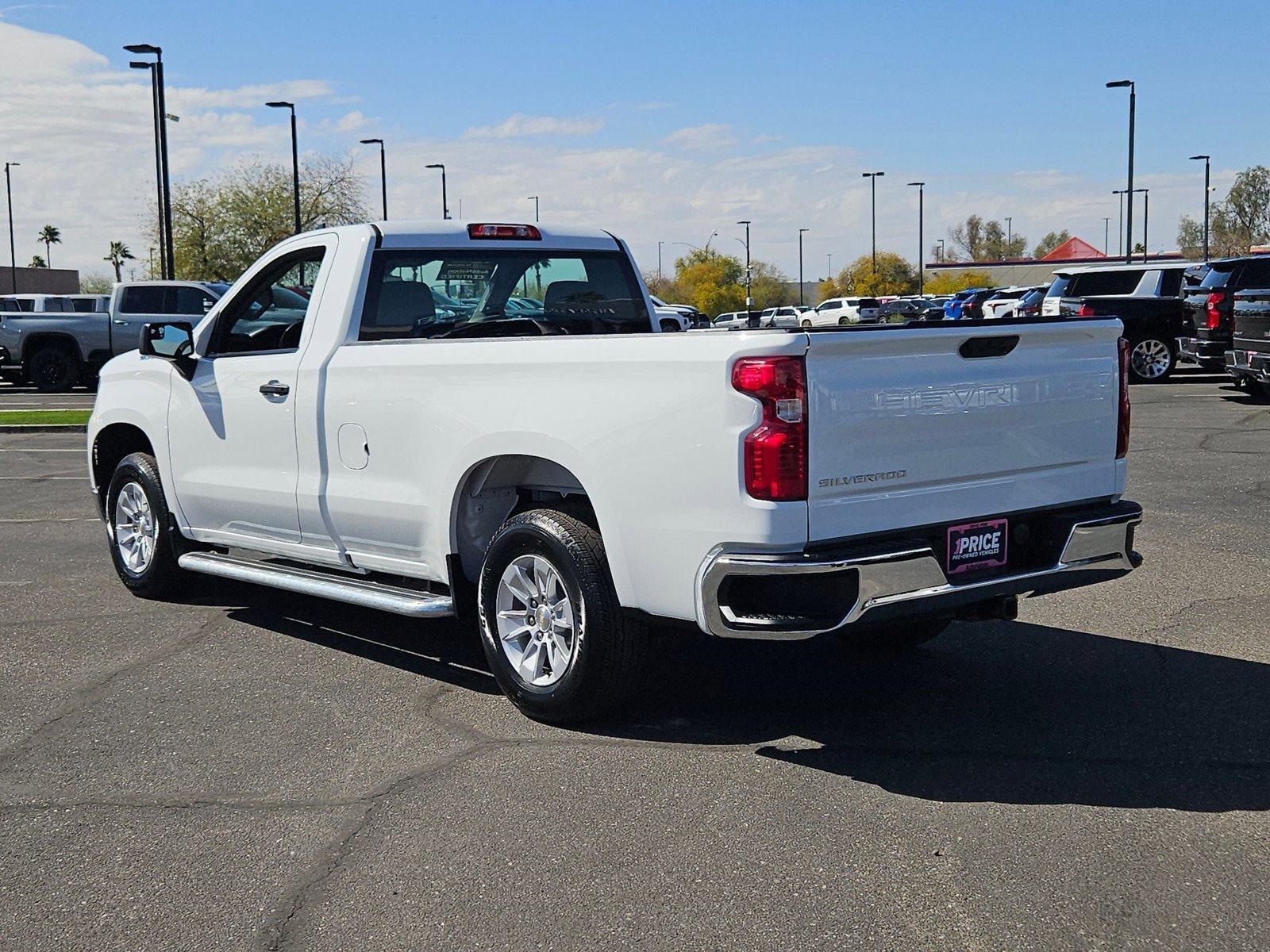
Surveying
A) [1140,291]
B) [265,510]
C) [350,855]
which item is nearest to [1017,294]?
[1140,291]

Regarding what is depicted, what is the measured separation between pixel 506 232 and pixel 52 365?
2219 cm

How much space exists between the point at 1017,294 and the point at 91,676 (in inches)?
1426

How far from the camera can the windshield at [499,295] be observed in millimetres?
6484

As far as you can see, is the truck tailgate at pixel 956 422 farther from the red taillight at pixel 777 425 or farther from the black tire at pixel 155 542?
the black tire at pixel 155 542

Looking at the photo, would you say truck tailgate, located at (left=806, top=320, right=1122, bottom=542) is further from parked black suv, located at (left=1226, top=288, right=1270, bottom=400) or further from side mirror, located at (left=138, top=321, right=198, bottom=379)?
parked black suv, located at (left=1226, top=288, right=1270, bottom=400)

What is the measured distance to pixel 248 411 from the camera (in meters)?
6.80

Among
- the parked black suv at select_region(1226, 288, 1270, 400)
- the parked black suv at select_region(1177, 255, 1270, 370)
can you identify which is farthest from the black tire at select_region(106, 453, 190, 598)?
the parked black suv at select_region(1177, 255, 1270, 370)

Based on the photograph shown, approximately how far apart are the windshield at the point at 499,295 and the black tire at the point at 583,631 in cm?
148

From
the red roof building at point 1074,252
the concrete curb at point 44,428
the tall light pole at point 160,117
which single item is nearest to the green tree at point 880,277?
the red roof building at point 1074,252

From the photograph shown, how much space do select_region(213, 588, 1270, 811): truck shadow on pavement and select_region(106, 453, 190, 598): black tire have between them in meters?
0.99

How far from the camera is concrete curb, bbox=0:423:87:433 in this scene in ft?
60.8

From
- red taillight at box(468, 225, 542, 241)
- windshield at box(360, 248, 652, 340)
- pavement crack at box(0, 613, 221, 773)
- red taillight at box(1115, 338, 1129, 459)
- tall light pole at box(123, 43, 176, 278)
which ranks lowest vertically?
pavement crack at box(0, 613, 221, 773)

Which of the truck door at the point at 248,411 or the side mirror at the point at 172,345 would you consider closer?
the truck door at the point at 248,411

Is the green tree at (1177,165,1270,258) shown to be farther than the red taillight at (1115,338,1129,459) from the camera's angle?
Yes
